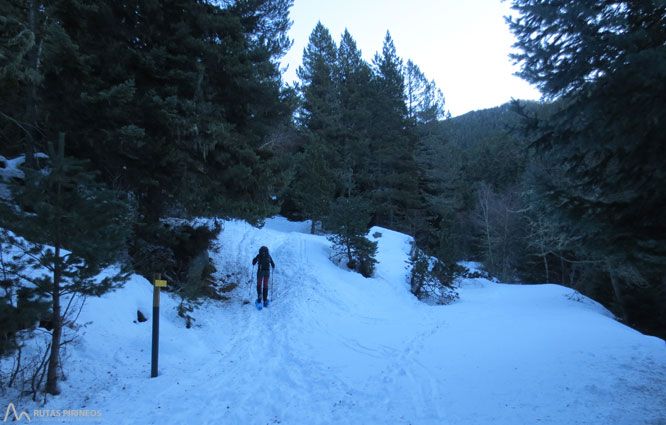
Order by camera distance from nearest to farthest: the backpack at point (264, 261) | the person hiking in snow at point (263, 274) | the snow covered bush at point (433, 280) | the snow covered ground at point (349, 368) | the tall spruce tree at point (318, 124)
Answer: the snow covered ground at point (349, 368) → the person hiking in snow at point (263, 274) → the backpack at point (264, 261) → the snow covered bush at point (433, 280) → the tall spruce tree at point (318, 124)

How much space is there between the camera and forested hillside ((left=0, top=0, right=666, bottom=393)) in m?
3.93

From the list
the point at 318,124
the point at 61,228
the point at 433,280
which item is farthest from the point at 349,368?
the point at 318,124

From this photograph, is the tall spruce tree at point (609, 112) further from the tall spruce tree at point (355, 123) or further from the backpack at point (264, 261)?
the tall spruce tree at point (355, 123)

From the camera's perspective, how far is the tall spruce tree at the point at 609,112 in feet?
12.8

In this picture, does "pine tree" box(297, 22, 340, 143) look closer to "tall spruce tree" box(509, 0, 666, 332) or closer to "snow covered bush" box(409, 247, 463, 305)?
"snow covered bush" box(409, 247, 463, 305)

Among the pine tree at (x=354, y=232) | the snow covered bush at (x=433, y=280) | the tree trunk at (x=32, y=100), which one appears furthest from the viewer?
the snow covered bush at (x=433, y=280)

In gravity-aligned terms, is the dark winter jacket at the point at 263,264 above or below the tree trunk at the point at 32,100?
below

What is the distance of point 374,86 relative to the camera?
33719 millimetres

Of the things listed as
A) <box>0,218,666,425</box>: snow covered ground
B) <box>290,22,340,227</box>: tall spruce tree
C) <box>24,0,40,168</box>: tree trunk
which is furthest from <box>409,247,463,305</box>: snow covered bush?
<box>24,0,40,168</box>: tree trunk

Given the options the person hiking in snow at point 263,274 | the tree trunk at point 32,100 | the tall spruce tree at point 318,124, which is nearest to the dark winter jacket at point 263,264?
the person hiking in snow at point 263,274

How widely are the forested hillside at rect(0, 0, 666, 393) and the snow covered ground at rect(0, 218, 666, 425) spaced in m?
0.88

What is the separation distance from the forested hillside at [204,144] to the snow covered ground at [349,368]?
2.90ft

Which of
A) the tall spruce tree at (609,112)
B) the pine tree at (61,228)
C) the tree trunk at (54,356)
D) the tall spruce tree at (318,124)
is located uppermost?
the tall spruce tree at (318,124)

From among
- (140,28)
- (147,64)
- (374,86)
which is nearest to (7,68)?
(147,64)
